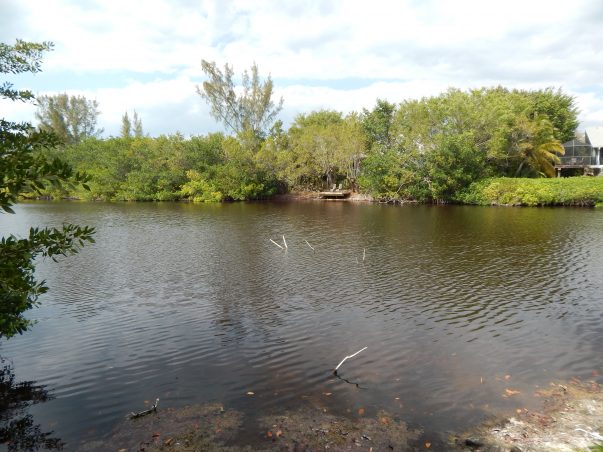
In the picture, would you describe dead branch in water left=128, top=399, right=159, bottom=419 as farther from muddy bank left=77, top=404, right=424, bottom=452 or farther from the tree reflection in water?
the tree reflection in water

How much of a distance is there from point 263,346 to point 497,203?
4900 centimetres

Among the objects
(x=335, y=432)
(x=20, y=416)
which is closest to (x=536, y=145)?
(x=335, y=432)

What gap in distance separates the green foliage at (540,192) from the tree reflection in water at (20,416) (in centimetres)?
5355

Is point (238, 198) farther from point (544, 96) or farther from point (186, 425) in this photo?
point (186, 425)

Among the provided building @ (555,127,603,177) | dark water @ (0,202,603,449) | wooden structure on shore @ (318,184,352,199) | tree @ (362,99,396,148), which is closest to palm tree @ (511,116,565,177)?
building @ (555,127,603,177)

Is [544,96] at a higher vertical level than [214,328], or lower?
higher

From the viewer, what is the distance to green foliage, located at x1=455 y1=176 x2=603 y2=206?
50031 mm

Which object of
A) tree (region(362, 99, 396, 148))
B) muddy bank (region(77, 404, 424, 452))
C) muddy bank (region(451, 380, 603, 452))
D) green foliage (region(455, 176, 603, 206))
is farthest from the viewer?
tree (region(362, 99, 396, 148))

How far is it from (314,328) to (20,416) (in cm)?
806

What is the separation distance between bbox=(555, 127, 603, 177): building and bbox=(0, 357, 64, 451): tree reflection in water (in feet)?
233

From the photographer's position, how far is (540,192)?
168 feet

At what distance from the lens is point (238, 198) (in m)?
68.3

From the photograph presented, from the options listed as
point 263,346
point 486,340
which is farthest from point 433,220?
point 263,346

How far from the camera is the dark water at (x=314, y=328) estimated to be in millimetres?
9836
